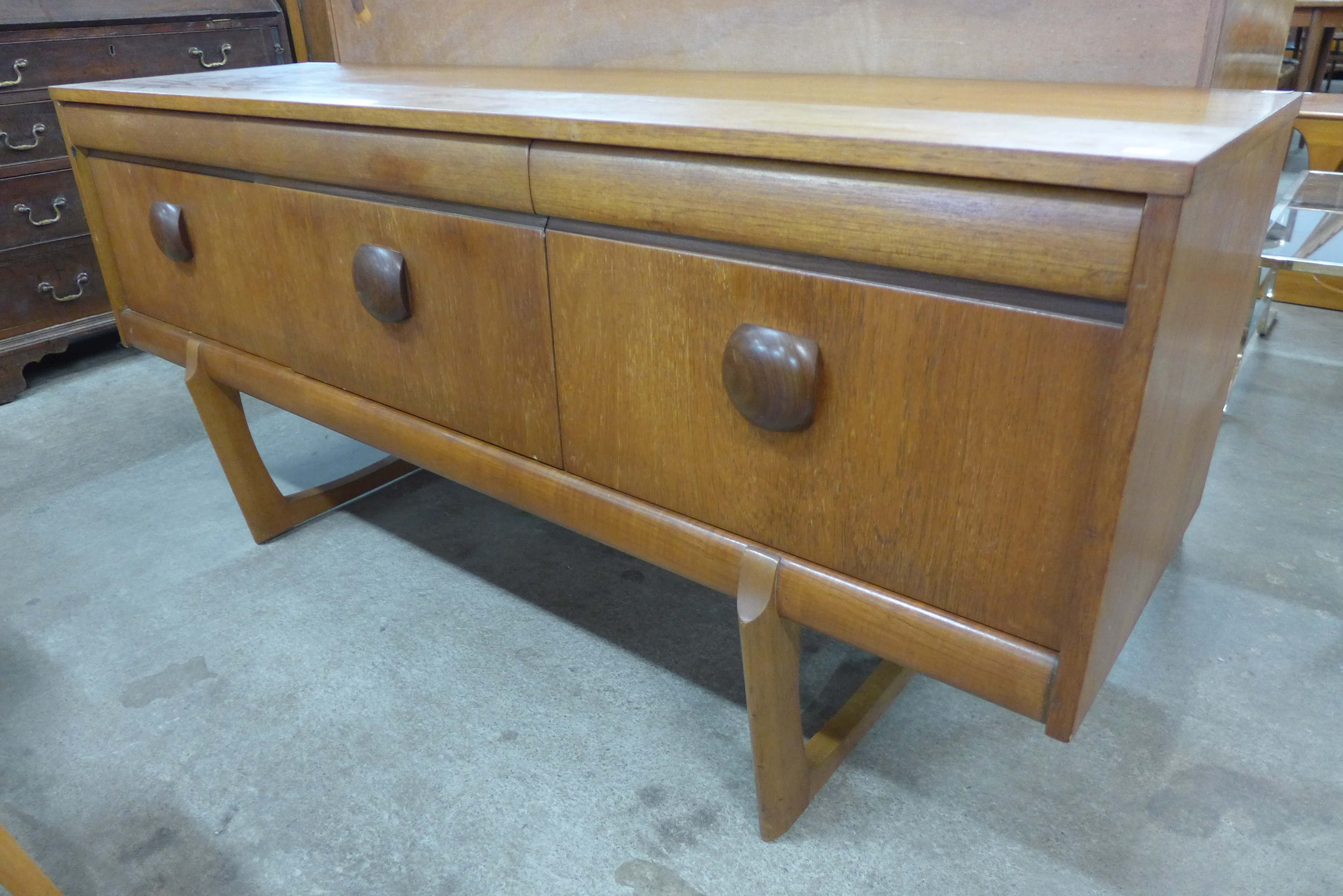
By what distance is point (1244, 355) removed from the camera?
1891 millimetres

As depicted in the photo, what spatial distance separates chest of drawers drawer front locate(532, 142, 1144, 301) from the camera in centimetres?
44

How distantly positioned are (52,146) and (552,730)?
1.75 meters

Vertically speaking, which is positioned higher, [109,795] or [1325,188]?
[1325,188]

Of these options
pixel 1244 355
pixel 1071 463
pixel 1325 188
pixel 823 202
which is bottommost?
pixel 1244 355

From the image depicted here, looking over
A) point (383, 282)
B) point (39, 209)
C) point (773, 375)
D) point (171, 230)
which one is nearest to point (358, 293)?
point (383, 282)

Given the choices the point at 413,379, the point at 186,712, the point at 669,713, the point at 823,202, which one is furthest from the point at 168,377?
the point at 823,202

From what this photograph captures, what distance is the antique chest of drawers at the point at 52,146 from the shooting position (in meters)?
1.81

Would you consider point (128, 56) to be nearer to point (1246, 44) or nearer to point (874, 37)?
point (874, 37)

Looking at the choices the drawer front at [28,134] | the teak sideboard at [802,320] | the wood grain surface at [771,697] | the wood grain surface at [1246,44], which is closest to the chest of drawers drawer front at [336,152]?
the teak sideboard at [802,320]

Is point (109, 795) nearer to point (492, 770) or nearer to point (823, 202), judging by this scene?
point (492, 770)

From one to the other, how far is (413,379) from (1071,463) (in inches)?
23.0

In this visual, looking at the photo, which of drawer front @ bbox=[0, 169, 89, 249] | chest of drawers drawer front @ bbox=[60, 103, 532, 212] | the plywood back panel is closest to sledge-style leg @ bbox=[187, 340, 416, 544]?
chest of drawers drawer front @ bbox=[60, 103, 532, 212]

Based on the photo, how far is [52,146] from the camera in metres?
1.88

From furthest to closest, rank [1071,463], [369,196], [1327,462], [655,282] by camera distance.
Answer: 1. [1327,462]
2. [369,196]
3. [655,282]
4. [1071,463]
